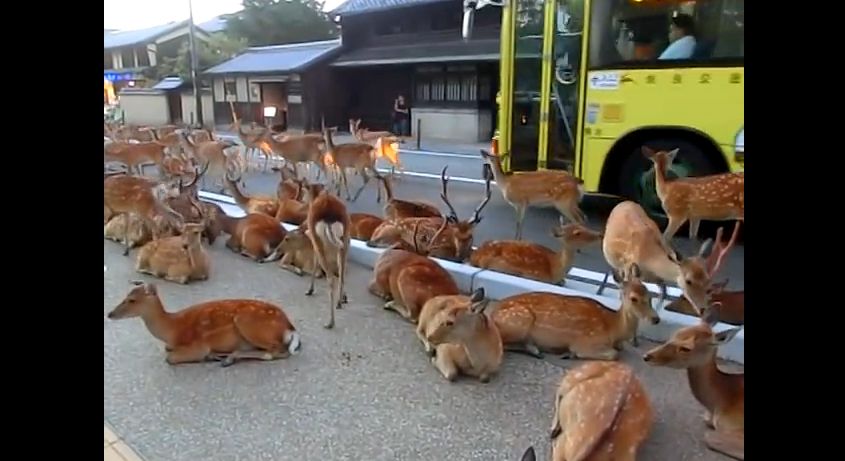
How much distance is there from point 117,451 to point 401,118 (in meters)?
16.6

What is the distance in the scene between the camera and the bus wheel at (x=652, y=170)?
566 cm

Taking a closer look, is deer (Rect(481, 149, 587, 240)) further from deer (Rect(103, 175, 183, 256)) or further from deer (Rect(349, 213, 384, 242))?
deer (Rect(103, 175, 183, 256))

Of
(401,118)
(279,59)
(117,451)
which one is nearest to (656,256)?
(117,451)

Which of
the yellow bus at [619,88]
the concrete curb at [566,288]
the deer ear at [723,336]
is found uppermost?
the yellow bus at [619,88]

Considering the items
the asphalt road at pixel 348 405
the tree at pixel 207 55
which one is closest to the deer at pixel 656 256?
the asphalt road at pixel 348 405

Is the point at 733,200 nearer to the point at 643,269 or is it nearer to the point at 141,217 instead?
the point at 643,269

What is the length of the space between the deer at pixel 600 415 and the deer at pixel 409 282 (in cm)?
135

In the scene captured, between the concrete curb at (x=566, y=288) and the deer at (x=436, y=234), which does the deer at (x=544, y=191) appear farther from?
the concrete curb at (x=566, y=288)

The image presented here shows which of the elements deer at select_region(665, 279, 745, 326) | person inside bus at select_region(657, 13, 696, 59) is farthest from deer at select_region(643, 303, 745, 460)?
person inside bus at select_region(657, 13, 696, 59)

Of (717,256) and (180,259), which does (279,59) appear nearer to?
(180,259)

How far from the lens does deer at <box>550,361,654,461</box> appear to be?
1.93 meters

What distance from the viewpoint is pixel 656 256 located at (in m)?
3.38
